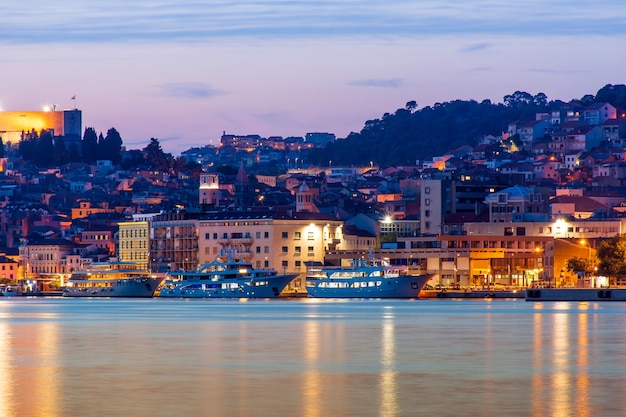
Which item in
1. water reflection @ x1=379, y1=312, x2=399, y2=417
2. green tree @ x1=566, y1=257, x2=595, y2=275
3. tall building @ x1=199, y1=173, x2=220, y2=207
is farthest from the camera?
tall building @ x1=199, y1=173, x2=220, y2=207

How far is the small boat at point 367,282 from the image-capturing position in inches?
4496

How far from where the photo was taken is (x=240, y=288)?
402 feet

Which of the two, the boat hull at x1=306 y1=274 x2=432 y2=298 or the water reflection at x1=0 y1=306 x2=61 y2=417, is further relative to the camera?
the boat hull at x1=306 y1=274 x2=432 y2=298

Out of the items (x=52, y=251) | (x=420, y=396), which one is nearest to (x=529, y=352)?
(x=420, y=396)

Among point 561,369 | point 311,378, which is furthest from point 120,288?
point 311,378

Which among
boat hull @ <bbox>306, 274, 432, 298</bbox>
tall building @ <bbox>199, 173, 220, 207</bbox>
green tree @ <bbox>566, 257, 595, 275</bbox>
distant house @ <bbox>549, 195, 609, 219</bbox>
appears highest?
tall building @ <bbox>199, 173, 220, 207</bbox>

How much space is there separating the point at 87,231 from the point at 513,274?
6535cm

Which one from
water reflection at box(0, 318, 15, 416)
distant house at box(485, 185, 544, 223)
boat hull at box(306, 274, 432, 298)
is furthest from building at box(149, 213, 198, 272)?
water reflection at box(0, 318, 15, 416)

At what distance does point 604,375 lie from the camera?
111 ft

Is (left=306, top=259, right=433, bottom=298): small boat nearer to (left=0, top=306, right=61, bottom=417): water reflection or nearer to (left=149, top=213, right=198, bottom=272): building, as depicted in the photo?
(left=149, top=213, right=198, bottom=272): building

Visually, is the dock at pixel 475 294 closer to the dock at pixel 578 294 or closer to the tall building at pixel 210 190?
the dock at pixel 578 294

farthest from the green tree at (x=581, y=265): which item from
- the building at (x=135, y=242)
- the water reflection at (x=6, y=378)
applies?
the water reflection at (x=6, y=378)

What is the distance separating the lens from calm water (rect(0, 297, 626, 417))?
1110 inches

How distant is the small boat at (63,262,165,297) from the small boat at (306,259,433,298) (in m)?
20.5
